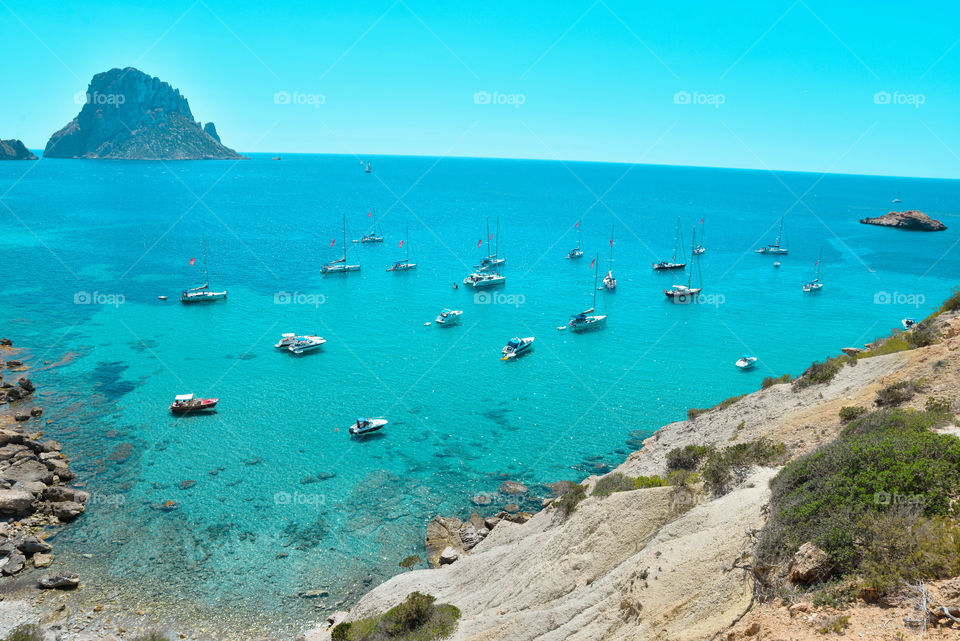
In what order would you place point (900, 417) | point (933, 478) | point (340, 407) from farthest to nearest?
point (340, 407), point (900, 417), point (933, 478)

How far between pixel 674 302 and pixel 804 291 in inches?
928

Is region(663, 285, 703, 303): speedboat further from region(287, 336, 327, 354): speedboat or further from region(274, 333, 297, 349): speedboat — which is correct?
region(274, 333, 297, 349): speedboat

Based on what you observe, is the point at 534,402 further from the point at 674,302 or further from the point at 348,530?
the point at 674,302

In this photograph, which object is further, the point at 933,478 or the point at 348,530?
the point at 348,530

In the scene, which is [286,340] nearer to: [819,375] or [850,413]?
[819,375]

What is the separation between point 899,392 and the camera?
26938mm

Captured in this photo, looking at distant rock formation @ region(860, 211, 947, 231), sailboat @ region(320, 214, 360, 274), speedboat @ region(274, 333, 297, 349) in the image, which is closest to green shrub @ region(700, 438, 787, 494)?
speedboat @ region(274, 333, 297, 349)

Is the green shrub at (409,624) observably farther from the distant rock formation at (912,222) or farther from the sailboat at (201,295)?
the distant rock formation at (912,222)

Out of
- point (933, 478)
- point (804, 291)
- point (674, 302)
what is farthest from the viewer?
point (804, 291)

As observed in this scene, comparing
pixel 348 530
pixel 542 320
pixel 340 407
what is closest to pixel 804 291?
pixel 542 320

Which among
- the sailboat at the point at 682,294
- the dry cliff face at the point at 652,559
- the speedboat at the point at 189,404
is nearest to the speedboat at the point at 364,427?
the speedboat at the point at 189,404

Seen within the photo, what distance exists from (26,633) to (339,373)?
34787 millimetres

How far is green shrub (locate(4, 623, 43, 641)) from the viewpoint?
77.5ft

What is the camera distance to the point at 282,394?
172ft
